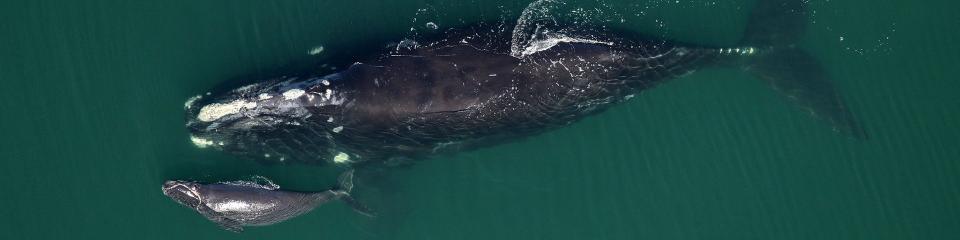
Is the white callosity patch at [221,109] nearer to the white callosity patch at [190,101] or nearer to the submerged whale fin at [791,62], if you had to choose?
the white callosity patch at [190,101]

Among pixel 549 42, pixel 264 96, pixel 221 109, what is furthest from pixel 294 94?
pixel 549 42

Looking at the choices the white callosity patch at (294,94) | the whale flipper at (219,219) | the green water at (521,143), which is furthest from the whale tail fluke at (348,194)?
the white callosity patch at (294,94)

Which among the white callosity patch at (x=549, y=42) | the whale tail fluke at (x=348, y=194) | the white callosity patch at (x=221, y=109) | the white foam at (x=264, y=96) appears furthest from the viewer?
the whale tail fluke at (x=348, y=194)

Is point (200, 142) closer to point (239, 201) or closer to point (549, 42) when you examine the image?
point (239, 201)

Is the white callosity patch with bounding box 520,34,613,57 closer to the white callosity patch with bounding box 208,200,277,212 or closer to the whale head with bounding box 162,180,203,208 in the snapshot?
the white callosity patch with bounding box 208,200,277,212

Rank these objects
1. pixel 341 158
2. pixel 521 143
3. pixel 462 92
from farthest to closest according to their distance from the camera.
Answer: pixel 521 143 < pixel 341 158 < pixel 462 92

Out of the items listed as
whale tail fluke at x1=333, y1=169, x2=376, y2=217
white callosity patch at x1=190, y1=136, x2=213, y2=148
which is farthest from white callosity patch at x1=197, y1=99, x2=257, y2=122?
whale tail fluke at x1=333, y1=169, x2=376, y2=217
